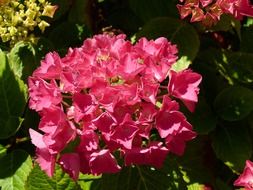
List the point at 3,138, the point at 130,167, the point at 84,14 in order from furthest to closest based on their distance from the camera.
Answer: the point at 84,14 < the point at 3,138 < the point at 130,167

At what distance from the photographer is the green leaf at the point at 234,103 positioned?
165 cm

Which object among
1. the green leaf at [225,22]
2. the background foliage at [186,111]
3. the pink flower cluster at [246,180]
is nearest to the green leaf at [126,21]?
the background foliage at [186,111]

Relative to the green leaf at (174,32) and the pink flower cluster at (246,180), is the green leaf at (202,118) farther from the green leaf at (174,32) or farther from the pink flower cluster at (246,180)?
the pink flower cluster at (246,180)

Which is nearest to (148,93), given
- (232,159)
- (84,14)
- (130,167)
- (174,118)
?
(174,118)

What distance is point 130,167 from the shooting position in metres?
1.46

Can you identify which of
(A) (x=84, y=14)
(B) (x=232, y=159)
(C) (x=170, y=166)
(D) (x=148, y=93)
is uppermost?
(D) (x=148, y=93)

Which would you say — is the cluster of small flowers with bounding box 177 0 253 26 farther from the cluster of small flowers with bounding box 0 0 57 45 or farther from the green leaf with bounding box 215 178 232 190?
the green leaf with bounding box 215 178 232 190

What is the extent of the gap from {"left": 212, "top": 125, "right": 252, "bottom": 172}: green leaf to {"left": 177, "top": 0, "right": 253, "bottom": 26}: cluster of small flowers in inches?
12.9

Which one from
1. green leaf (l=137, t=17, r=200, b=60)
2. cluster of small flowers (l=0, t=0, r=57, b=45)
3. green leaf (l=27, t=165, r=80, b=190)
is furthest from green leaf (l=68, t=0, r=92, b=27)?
green leaf (l=27, t=165, r=80, b=190)

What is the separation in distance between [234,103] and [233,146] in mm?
114

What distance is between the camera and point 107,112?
1.22m

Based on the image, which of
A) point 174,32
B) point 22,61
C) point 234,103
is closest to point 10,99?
point 22,61

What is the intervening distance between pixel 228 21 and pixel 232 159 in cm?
36

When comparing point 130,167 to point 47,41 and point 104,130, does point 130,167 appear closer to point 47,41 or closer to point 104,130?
point 104,130
